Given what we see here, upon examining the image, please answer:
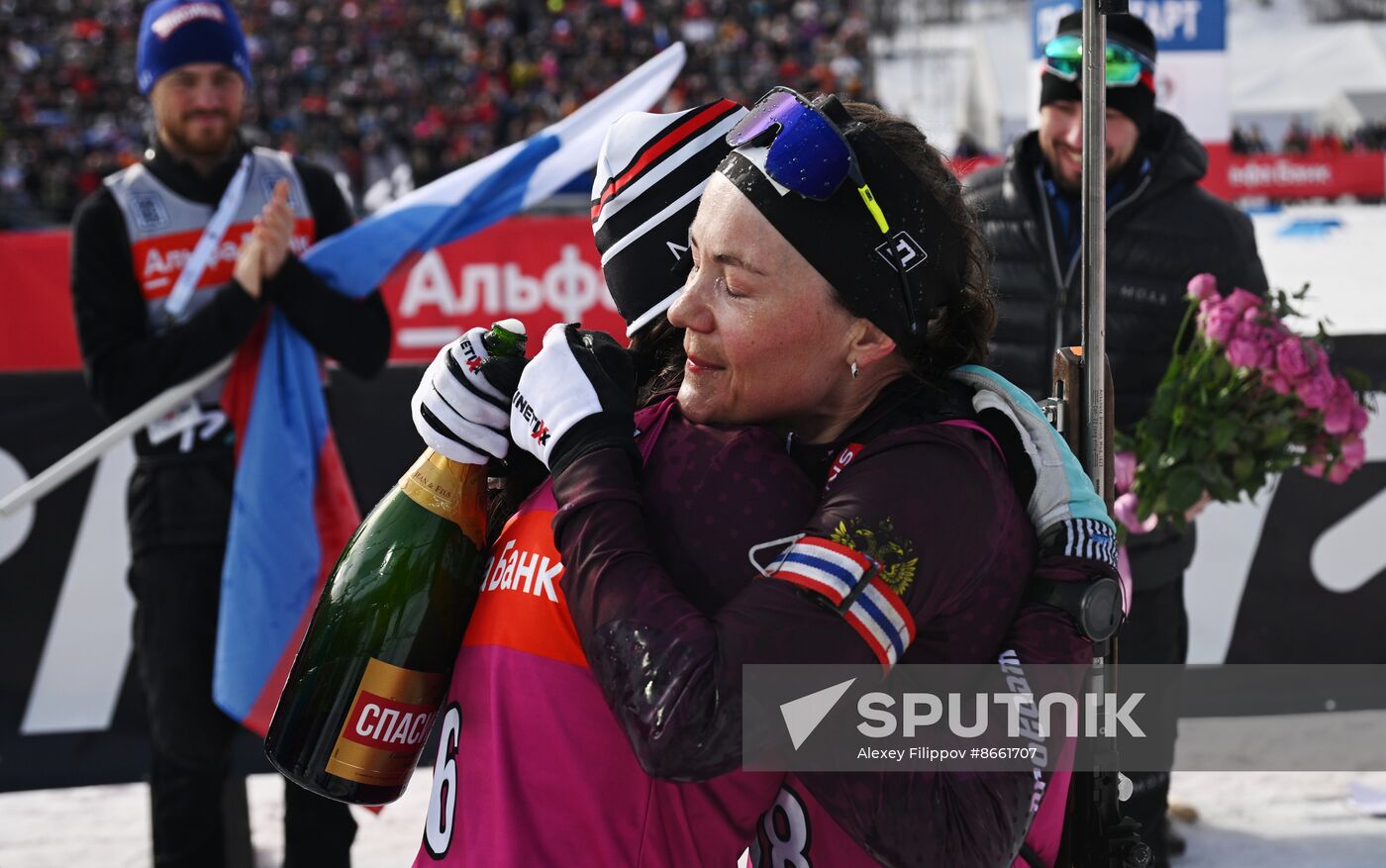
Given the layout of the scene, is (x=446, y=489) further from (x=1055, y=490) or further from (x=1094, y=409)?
(x=1094, y=409)

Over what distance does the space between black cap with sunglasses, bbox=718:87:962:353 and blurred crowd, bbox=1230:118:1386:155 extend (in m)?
25.1

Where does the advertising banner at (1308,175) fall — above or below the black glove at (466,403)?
below

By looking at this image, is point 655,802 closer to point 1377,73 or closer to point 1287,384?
point 1287,384

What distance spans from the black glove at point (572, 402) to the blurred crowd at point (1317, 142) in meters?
25.2

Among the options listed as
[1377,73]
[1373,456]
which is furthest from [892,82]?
[1373,456]

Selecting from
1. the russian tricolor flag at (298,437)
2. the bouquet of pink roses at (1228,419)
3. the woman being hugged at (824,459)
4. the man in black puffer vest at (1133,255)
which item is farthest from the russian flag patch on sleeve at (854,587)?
the russian tricolor flag at (298,437)

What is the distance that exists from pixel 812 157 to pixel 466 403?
1.53 feet

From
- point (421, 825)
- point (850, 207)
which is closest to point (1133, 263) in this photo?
point (850, 207)

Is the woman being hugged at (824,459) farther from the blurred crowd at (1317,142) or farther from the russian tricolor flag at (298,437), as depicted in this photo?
the blurred crowd at (1317,142)

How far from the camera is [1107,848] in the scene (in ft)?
5.86

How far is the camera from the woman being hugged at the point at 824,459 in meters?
1.35

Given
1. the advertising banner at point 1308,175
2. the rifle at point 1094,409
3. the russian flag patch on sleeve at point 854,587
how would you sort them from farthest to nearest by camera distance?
the advertising banner at point 1308,175 → the rifle at point 1094,409 → the russian flag patch on sleeve at point 854,587

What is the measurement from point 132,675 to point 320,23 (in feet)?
92.7

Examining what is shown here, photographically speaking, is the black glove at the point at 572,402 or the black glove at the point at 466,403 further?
the black glove at the point at 466,403
